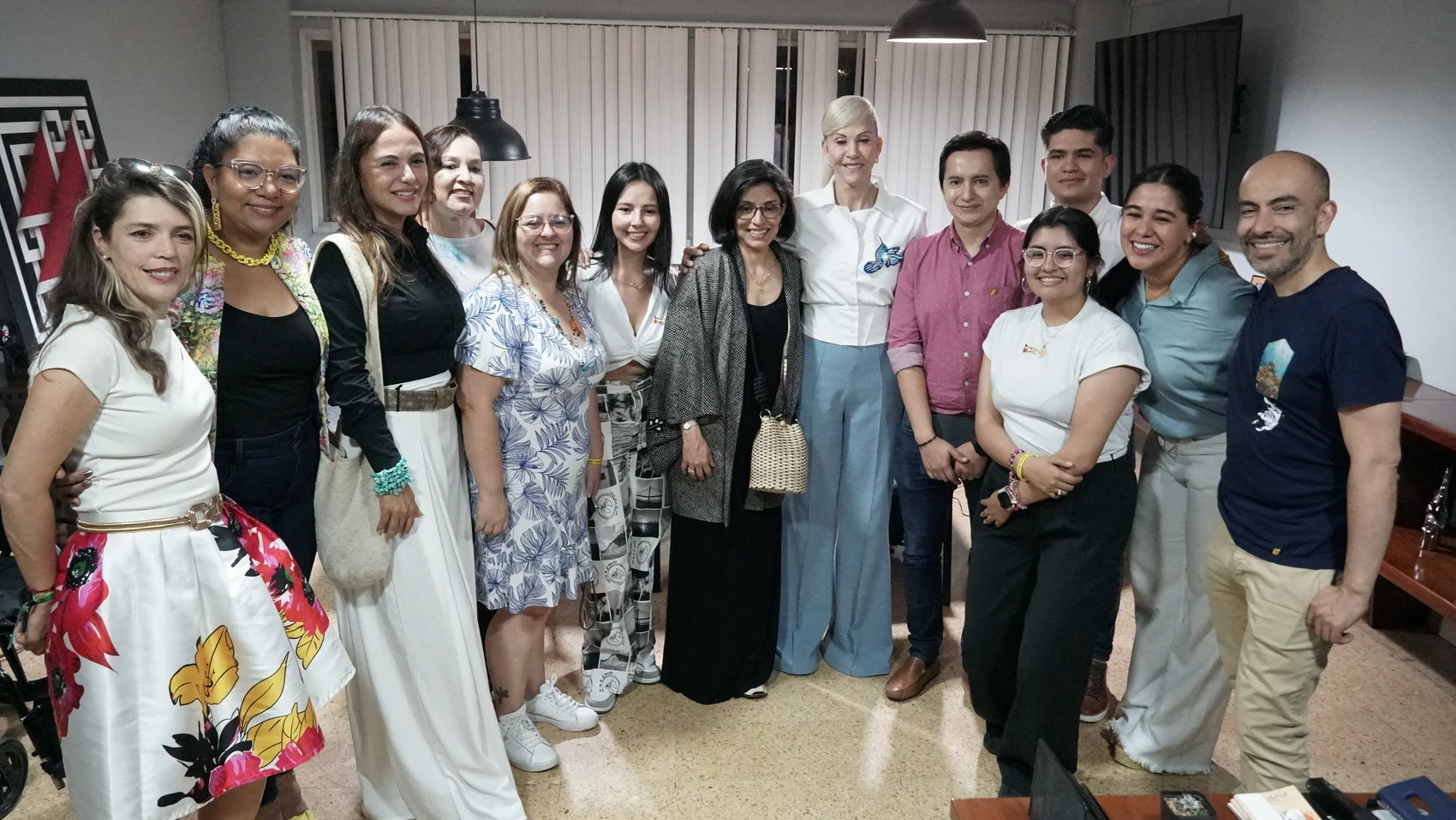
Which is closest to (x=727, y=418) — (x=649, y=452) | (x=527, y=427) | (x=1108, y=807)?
(x=649, y=452)

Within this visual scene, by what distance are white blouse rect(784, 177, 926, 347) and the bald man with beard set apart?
1011 millimetres

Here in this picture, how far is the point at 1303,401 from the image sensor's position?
1.83 m

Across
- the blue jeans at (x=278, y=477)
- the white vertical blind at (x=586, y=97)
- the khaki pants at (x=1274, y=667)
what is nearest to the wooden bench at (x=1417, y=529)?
the khaki pants at (x=1274, y=667)

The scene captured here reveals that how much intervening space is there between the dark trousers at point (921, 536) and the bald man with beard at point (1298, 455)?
908 millimetres

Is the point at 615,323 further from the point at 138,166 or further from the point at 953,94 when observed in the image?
the point at 953,94

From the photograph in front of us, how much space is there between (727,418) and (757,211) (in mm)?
571

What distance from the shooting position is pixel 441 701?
218 centimetres

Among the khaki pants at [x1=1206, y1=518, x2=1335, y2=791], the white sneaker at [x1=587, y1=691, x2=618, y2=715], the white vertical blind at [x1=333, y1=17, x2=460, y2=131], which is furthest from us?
the white vertical blind at [x1=333, y1=17, x2=460, y2=131]

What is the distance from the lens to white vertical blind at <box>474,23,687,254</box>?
5605 millimetres

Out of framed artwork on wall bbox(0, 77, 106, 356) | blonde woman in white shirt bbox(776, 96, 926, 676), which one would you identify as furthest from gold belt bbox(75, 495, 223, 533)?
blonde woman in white shirt bbox(776, 96, 926, 676)

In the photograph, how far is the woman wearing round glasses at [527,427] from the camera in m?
2.21

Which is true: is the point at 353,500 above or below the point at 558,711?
above

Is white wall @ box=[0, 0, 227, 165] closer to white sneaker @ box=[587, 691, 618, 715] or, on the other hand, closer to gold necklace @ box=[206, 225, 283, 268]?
gold necklace @ box=[206, 225, 283, 268]

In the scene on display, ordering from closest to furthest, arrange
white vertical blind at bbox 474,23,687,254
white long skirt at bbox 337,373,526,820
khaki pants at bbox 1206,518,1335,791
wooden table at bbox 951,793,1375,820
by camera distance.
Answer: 1. wooden table at bbox 951,793,1375,820
2. khaki pants at bbox 1206,518,1335,791
3. white long skirt at bbox 337,373,526,820
4. white vertical blind at bbox 474,23,687,254
